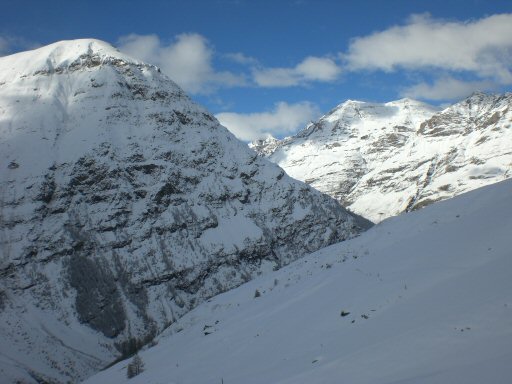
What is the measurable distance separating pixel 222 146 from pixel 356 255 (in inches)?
4605

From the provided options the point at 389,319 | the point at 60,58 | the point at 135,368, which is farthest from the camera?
the point at 60,58

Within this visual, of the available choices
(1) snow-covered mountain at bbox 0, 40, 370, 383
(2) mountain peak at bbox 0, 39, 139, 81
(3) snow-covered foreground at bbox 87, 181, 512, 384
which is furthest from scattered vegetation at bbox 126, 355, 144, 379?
(2) mountain peak at bbox 0, 39, 139, 81

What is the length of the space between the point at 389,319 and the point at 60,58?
14796 centimetres

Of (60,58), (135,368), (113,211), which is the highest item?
(60,58)

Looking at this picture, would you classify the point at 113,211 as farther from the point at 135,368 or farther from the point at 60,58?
the point at 135,368

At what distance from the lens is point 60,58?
14038cm

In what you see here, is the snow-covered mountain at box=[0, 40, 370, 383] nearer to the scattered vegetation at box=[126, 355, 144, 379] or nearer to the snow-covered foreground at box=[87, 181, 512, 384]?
the scattered vegetation at box=[126, 355, 144, 379]

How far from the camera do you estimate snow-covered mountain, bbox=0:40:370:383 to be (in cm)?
8819

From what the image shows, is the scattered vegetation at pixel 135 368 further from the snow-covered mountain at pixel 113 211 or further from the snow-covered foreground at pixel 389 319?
the snow-covered mountain at pixel 113 211

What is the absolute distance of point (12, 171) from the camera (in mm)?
106938

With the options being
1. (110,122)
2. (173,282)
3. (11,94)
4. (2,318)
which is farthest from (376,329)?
(11,94)

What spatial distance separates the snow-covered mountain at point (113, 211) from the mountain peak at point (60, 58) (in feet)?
1.67

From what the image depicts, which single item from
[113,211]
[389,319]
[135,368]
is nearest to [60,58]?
[113,211]

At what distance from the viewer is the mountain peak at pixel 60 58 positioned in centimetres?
13375
